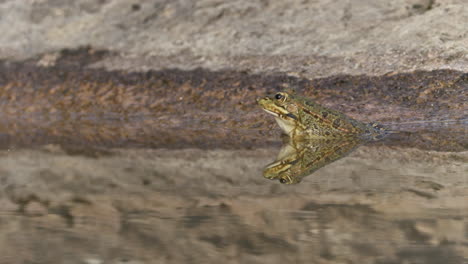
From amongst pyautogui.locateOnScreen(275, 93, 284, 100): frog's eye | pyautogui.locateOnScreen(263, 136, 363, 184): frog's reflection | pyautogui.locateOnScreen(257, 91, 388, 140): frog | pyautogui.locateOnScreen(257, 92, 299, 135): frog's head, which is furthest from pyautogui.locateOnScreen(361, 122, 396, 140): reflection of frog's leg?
pyautogui.locateOnScreen(275, 93, 284, 100): frog's eye

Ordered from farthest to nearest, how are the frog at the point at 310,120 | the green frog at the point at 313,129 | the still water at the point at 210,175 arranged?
1. the frog at the point at 310,120
2. the green frog at the point at 313,129
3. the still water at the point at 210,175

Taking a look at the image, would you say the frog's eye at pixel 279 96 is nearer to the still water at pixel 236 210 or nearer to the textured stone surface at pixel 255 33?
the still water at pixel 236 210

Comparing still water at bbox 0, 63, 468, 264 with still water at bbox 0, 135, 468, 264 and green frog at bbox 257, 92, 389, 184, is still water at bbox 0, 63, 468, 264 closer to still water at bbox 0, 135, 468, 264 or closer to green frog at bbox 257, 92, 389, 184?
still water at bbox 0, 135, 468, 264

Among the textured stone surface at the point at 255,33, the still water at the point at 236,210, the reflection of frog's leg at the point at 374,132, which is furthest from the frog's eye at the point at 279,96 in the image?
the textured stone surface at the point at 255,33

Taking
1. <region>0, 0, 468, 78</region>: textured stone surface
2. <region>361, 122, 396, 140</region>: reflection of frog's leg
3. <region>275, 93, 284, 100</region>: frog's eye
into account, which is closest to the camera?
<region>361, 122, 396, 140</region>: reflection of frog's leg

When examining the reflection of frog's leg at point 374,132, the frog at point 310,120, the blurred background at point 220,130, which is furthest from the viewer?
the frog at point 310,120

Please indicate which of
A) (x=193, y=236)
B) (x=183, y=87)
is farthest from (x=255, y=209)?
(x=183, y=87)
